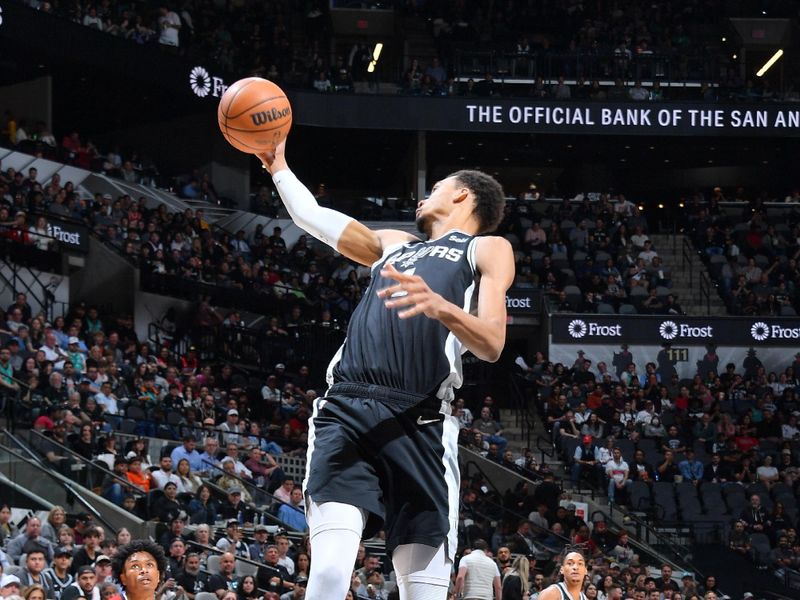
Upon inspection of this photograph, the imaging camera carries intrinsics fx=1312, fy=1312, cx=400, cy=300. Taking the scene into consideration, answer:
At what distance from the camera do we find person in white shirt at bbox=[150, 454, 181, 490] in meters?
15.1

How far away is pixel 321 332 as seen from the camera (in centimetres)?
2461

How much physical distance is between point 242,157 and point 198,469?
18.2m

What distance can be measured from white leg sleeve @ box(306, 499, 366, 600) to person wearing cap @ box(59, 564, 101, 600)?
705 centimetres

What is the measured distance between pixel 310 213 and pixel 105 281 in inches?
813

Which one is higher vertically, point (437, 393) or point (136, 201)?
point (136, 201)

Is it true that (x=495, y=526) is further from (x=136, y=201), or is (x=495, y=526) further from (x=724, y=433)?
(x=136, y=201)

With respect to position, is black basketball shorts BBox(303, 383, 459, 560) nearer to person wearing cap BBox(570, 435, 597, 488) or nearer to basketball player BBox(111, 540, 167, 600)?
basketball player BBox(111, 540, 167, 600)

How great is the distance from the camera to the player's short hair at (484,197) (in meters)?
4.84

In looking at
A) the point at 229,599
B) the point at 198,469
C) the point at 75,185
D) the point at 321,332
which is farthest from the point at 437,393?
the point at 75,185

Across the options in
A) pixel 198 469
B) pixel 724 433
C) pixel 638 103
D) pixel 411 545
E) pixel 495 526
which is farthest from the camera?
pixel 638 103

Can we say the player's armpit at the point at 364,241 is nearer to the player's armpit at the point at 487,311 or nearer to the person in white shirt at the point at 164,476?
the player's armpit at the point at 487,311

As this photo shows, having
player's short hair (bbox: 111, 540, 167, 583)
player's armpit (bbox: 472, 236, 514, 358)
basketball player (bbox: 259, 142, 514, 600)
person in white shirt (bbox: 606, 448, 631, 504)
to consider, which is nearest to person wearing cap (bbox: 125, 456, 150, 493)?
person in white shirt (bbox: 606, 448, 631, 504)

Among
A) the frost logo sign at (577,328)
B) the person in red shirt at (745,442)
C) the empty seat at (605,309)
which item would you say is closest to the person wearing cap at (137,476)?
the person in red shirt at (745,442)

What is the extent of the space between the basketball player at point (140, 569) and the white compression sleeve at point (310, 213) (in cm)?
141
